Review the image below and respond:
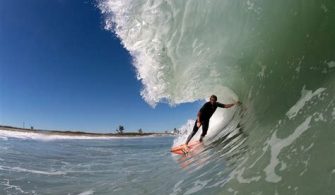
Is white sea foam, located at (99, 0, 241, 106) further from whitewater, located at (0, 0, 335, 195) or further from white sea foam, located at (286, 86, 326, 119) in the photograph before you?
white sea foam, located at (286, 86, 326, 119)

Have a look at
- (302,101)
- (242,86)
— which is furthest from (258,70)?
(302,101)

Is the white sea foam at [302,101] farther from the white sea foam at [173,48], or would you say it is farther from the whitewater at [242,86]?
the white sea foam at [173,48]

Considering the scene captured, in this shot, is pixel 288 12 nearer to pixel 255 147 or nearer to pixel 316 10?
pixel 316 10

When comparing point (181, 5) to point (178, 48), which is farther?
point (178, 48)

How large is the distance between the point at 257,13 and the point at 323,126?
3.36 meters

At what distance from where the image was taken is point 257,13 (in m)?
7.09

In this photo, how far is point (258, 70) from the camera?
24.9 ft

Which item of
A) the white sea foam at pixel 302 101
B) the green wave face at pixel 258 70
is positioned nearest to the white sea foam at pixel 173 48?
the green wave face at pixel 258 70

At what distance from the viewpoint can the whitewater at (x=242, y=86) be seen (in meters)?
4.44

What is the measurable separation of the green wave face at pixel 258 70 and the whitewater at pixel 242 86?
20mm

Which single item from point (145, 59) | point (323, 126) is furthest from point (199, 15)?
point (323, 126)

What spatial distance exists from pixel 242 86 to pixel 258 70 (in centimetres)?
145

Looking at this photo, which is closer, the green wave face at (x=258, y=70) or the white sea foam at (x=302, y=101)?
the green wave face at (x=258, y=70)

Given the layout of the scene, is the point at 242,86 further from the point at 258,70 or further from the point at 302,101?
the point at 302,101
